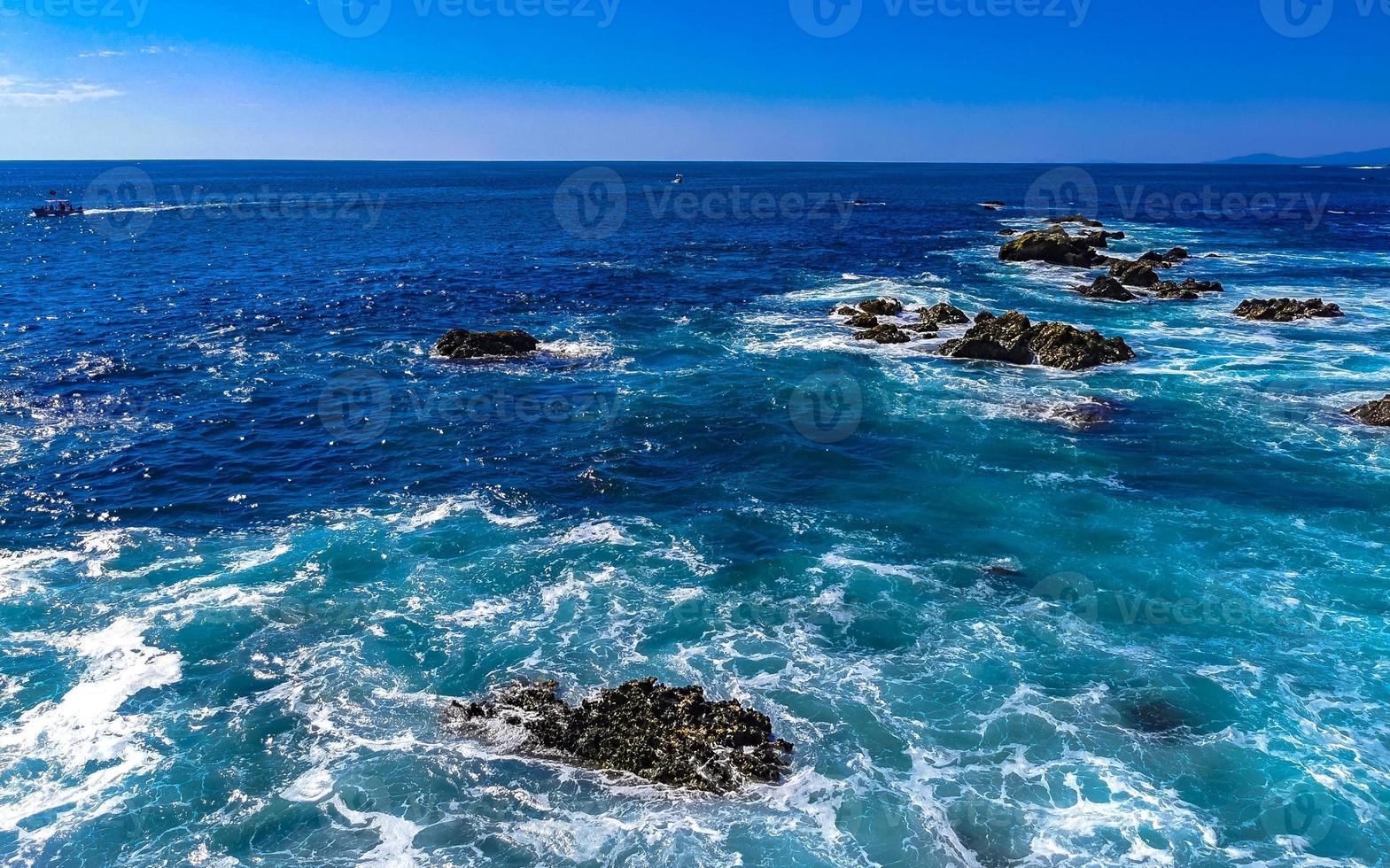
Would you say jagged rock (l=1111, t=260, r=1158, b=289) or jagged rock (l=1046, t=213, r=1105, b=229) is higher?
jagged rock (l=1046, t=213, r=1105, b=229)

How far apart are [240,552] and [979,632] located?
80.4 feet

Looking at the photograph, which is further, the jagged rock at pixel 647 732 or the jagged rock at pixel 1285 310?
the jagged rock at pixel 1285 310

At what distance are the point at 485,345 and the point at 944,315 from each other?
32.4 m

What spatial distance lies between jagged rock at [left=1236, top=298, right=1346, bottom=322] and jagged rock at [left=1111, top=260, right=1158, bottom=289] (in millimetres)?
10333

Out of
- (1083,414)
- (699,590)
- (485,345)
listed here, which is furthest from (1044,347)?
(485,345)

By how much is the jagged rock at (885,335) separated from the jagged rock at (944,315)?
3.56 m

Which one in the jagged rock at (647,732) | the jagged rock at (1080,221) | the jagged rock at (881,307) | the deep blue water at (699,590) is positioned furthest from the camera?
the jagged rock at (1080,221)

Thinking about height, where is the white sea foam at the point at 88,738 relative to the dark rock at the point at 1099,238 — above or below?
below

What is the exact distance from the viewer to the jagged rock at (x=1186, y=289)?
65.9 m

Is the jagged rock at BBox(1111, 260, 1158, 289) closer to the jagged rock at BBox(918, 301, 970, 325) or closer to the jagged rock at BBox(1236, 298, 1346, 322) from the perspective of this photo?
the jagged rock at BBox(1236, 298, 1346, 322)

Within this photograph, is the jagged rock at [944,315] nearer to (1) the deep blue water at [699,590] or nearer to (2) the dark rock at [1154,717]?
(1) the deep blue water at [699,590]

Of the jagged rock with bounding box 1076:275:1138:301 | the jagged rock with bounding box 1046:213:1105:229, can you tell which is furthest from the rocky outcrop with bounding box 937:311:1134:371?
the jagged rock with bounding box 1046:213:1105:229

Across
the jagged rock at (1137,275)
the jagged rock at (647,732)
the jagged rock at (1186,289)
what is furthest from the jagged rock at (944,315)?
the jagged rock at (647,732)

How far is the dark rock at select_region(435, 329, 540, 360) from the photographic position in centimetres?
5000
